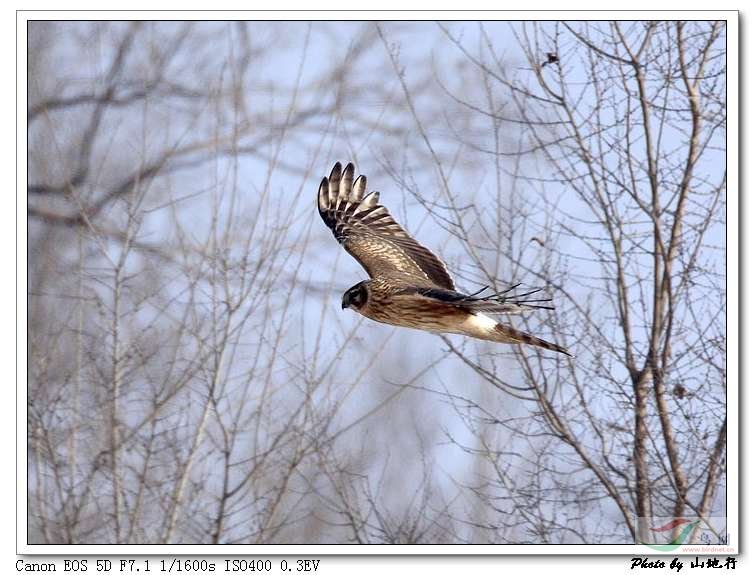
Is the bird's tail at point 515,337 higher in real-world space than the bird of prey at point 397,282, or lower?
lower

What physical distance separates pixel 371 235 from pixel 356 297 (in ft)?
3.23

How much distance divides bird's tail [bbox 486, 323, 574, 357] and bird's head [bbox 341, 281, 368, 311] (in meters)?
0.88

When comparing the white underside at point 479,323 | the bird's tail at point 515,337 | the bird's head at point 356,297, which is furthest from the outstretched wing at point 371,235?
the bird's tail at point 515,337

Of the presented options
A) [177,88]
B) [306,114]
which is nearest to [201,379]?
[177,88]

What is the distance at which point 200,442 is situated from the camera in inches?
266

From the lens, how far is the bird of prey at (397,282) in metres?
6.72

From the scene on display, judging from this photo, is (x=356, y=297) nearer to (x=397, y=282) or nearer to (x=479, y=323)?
(x=397, y=282)

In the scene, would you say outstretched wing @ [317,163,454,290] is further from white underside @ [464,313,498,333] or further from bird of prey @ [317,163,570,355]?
white underside @ [464,313,498,333]

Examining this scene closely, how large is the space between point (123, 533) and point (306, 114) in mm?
6164

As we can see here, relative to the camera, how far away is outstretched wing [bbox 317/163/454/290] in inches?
307

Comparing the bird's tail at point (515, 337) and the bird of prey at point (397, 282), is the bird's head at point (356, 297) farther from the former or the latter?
the bird's tail at point (515, 337)

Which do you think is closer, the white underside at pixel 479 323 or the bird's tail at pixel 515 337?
the bird's tail at pixel 515 337

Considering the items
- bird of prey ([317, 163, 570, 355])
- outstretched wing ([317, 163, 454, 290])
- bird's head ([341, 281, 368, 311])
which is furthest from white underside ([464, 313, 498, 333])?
bird's head ([341, 281, 368, 311])

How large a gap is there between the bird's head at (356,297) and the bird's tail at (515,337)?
2.89 ft
